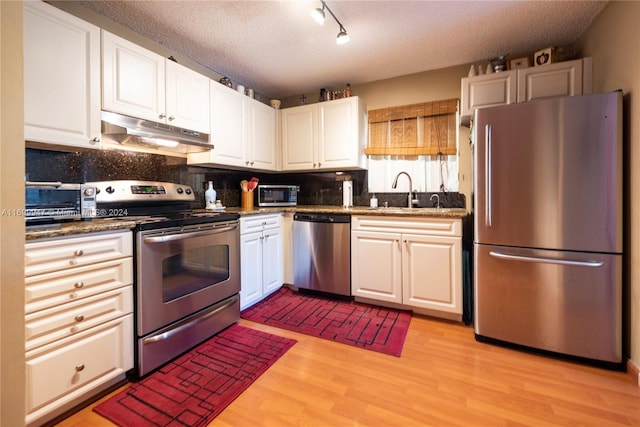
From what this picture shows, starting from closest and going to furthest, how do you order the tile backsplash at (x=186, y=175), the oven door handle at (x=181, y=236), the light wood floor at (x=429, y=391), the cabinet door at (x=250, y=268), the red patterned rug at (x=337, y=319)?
the light wood floor at (x=429, y=391), the oven door handle at (x=181, y=236), the tile backsplash at (x=186, y=175), the red patterned rug at (x=337, y=319), the cabinet door at (x=250, y=268)

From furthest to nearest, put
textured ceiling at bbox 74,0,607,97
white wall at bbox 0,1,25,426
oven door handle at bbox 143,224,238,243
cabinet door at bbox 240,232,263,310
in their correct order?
cabinet door at bbox 240,232,263,310, textured ceiling at bbox 74,0,607,97, oven door handle at bbox 143,224,238,243, white wall at bbox 0,1,25,426

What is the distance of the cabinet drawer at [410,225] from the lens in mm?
2332

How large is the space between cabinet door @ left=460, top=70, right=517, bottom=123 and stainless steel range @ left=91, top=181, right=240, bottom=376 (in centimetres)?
225

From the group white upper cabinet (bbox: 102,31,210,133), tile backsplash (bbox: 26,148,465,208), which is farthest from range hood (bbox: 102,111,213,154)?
tile backsplash (bbox: 26,148,465,208)

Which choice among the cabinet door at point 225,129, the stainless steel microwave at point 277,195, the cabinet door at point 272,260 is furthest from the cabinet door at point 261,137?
the cabinet door at point 272,260

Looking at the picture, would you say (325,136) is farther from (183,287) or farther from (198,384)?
(198,384)

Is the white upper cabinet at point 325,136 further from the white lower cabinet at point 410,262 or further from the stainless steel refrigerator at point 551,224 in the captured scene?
the stainless steel refrigerator at point 551,224

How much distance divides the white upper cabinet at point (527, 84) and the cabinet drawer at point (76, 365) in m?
3.02

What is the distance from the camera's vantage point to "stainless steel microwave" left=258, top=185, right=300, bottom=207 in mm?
3188

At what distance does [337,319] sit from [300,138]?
2.08 metres

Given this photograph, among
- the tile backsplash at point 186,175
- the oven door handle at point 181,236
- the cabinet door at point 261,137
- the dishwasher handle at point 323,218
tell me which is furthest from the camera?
the cabinet door at point 261,137

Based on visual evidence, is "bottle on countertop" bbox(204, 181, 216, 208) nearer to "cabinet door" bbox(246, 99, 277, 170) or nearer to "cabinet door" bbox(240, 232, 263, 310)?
"cabinet door" bbox(246, 99, 277, 170)

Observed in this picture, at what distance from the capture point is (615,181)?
1680 millimetres

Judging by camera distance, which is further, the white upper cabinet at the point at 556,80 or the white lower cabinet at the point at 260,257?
the white lower cabinet at the point at 260,257
